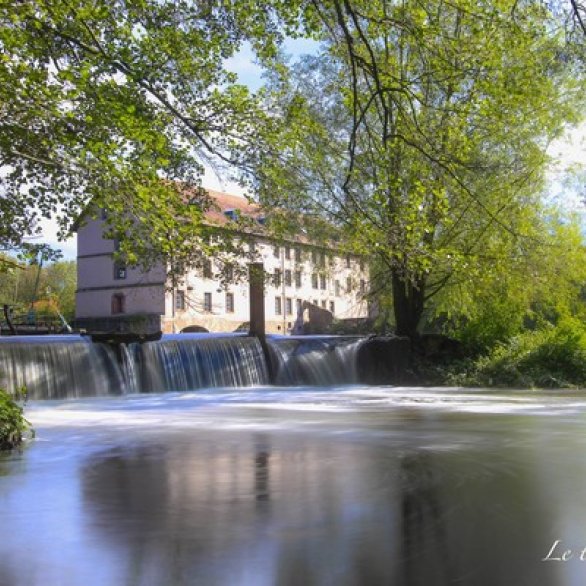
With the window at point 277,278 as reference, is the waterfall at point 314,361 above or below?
below

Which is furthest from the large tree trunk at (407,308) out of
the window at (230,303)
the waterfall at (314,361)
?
the window at (230,303)

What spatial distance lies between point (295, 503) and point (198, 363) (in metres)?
14.8

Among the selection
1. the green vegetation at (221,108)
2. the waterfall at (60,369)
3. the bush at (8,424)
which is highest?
the green vegetation at (221,108)

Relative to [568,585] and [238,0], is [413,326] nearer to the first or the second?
[238,0]

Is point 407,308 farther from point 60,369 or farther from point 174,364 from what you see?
point 60,369

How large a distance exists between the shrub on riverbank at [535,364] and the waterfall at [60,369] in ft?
32.6

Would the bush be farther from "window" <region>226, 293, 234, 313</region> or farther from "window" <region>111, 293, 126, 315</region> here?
"window" <region>111, 293, 126, 315</region>

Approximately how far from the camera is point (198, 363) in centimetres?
2094

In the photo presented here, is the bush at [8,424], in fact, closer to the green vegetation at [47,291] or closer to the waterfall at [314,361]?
the waterfall at [314,361]

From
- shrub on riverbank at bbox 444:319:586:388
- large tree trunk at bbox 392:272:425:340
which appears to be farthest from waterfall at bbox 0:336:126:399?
shrub on riverbank at bbox 444:319:586:388

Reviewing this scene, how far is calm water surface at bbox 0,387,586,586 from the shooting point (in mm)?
4617

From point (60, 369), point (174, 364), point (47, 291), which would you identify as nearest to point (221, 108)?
point (60, 369)

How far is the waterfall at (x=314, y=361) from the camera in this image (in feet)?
74.7

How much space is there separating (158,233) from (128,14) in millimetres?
3788
